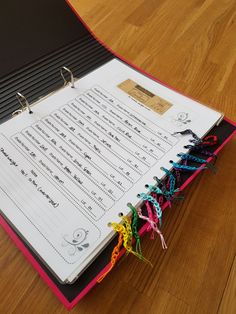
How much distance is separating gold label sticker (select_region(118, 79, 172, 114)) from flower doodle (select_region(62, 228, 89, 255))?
9.6 inches

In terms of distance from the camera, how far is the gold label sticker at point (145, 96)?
1.59 ft

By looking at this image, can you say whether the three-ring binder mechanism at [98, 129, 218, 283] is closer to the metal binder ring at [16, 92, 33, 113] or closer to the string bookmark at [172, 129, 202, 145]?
the string bookmark at [172, 129, 202, 145]

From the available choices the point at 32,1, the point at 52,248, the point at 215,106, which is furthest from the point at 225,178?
the point at 32,1

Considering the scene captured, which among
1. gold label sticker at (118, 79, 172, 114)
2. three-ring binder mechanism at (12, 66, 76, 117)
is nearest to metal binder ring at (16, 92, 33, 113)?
three-ring binder mechanism at (12, 66, 76, 117)

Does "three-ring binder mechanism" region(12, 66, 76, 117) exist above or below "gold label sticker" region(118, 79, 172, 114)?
above

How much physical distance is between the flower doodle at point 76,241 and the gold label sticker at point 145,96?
24cm

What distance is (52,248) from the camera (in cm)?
33

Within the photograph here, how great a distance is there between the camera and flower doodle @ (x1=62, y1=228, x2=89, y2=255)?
0.33 metres

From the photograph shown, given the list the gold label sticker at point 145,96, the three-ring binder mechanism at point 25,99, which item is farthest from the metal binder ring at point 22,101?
the gold label sticker at point 145,96

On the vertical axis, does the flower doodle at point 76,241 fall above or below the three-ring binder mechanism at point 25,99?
below

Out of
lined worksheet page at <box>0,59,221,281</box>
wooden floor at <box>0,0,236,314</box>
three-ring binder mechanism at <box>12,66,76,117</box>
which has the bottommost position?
wooden floor at <box>0,0,236,314</box>

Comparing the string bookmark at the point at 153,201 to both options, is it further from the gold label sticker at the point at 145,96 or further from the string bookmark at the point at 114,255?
the gold label sticker at the point at 145,96

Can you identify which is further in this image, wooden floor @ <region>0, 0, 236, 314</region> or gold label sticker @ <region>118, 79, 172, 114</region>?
gold label sticker @ <region>118, 79, 172, 114</region>

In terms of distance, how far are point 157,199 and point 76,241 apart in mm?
120
